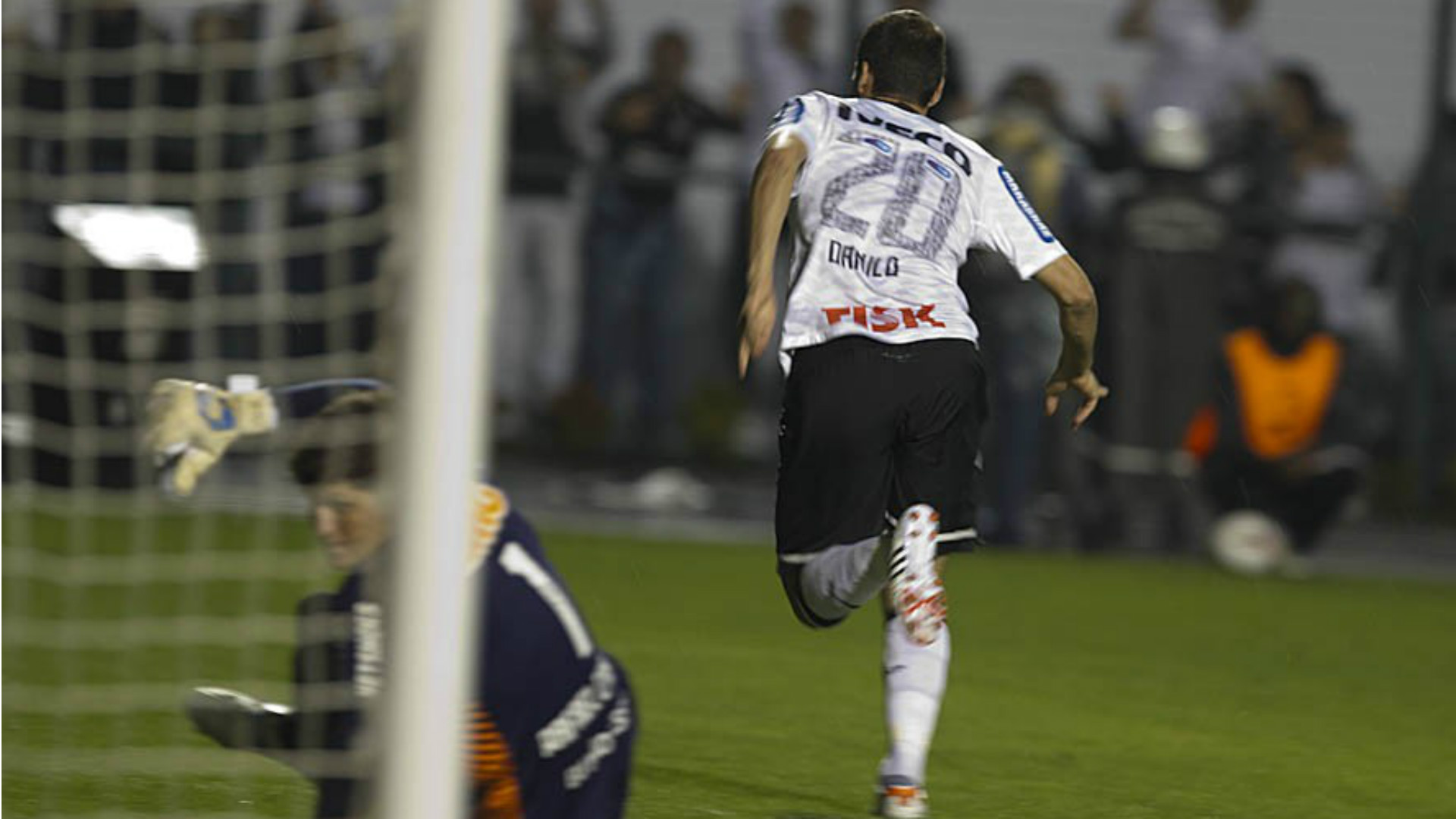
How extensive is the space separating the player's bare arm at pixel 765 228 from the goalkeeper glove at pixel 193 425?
1.05m

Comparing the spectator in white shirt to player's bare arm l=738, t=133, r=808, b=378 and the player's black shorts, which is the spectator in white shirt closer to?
the player's black shorts

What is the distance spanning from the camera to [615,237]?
1464cm

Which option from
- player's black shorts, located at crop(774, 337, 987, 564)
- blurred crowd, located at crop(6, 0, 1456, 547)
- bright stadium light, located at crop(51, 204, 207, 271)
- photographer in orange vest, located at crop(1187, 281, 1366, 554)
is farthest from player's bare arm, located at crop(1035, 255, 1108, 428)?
photographer in orange vest, located at crop(1187, 281, 1366, 554)

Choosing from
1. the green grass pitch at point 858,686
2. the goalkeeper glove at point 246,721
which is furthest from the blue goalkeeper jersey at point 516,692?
the green grass pitch at point 858,686

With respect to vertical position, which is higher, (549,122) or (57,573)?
(549,122)

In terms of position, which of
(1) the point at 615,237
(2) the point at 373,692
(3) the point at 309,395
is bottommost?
(1) the point at 615,237

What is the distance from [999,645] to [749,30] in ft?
21.3

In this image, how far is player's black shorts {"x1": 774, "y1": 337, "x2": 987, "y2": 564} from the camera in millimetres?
5359

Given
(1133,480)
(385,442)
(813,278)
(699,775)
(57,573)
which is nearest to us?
(385,442)

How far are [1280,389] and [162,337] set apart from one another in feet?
19.0

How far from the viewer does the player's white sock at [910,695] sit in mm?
5203

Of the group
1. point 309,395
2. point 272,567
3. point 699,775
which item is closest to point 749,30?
point 272,567

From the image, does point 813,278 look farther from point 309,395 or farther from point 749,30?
point 749,30

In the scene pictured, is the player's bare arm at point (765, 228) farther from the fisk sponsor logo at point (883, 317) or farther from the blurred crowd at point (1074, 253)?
the blurred crowd at point (1074, 253)
